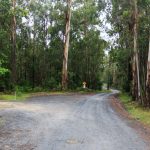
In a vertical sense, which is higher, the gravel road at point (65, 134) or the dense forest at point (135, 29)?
the dense forest at point (135, 29)

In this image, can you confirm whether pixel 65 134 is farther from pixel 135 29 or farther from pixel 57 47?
pixel 57 47

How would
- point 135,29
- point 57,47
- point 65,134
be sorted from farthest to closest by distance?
point 57,47 < point 135,29 < point 65,134

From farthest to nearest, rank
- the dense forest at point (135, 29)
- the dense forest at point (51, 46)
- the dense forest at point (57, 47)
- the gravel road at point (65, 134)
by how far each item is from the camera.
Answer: the dense forest at point (51, 46) → the dense forest at point (57, 47) → the dense forest at point (135, 29) → the gravel road at point (65, 134)

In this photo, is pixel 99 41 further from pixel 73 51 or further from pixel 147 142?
pixel 147 142

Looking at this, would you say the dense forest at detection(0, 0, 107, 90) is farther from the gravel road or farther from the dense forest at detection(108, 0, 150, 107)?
the gravel road

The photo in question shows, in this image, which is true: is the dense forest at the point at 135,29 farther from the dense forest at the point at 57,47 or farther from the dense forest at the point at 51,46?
the dense forest at the point at 51,46

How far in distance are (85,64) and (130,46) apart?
3703 cm

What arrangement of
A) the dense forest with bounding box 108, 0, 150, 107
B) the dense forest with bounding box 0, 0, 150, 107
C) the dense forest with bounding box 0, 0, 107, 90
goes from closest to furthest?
the dense forest with bounding box 108, 0, 150, 107 < the dense forest with bounding box 0, 0, 150, 107 < the dense forest with bounding box 0, 0, 107, 90

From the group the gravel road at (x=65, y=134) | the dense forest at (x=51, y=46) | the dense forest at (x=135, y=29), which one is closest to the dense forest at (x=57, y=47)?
the dense forest at (x=51, y=46)

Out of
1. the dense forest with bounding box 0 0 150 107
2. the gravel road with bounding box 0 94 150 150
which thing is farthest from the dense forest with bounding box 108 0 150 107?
the dense forest with bounding box 0 0 150 107

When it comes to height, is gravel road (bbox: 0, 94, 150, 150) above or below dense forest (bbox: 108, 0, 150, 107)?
below

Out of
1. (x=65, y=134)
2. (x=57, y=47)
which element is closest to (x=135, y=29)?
(x=65, y=134)

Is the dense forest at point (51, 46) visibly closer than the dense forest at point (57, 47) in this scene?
No

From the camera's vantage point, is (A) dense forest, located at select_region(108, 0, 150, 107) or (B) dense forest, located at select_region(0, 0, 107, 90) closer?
(A) dense forest, located at select_region(108, 0, 150, 107)
